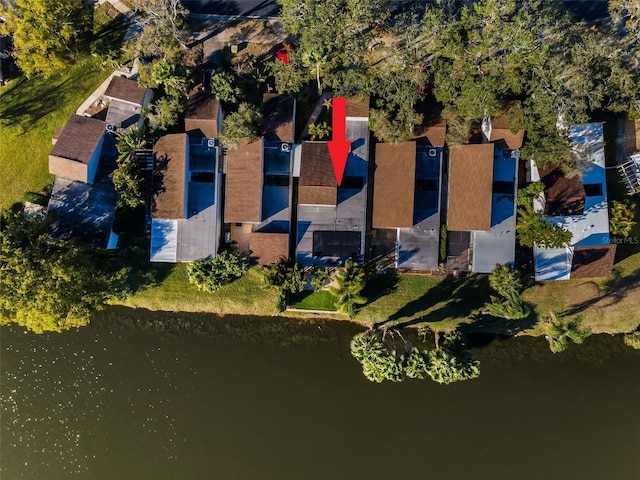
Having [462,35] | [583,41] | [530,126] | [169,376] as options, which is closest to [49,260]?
[169,376]

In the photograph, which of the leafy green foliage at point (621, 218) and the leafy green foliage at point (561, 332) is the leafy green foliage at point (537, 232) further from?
the leafy green foliage at point (561, 332)

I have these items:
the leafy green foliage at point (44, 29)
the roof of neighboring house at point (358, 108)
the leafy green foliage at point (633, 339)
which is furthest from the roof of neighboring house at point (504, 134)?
the leafy green foliage at point (44, 29)

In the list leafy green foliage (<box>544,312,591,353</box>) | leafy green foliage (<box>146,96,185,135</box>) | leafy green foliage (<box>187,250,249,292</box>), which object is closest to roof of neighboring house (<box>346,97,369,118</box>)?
leafy green foliage (<box>146,96,185,135</box>)

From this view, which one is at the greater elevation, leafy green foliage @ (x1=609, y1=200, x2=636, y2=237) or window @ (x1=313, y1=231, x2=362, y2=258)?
leafy green foliage @ (x1=609, y1=200, x2=636, y2=237)

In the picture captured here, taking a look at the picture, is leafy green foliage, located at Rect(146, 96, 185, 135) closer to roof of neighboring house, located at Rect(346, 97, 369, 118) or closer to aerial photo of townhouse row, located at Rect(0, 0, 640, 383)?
aerial photo of townhouse row, located at Rect(0, 0, 640, 383)

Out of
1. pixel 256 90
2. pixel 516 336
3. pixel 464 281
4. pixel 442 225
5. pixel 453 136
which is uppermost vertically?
pixel 256 90

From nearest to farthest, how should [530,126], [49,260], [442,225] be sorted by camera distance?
[49,260] → [530,126] → [442,225]

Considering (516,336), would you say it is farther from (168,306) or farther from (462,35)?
(168,306)
